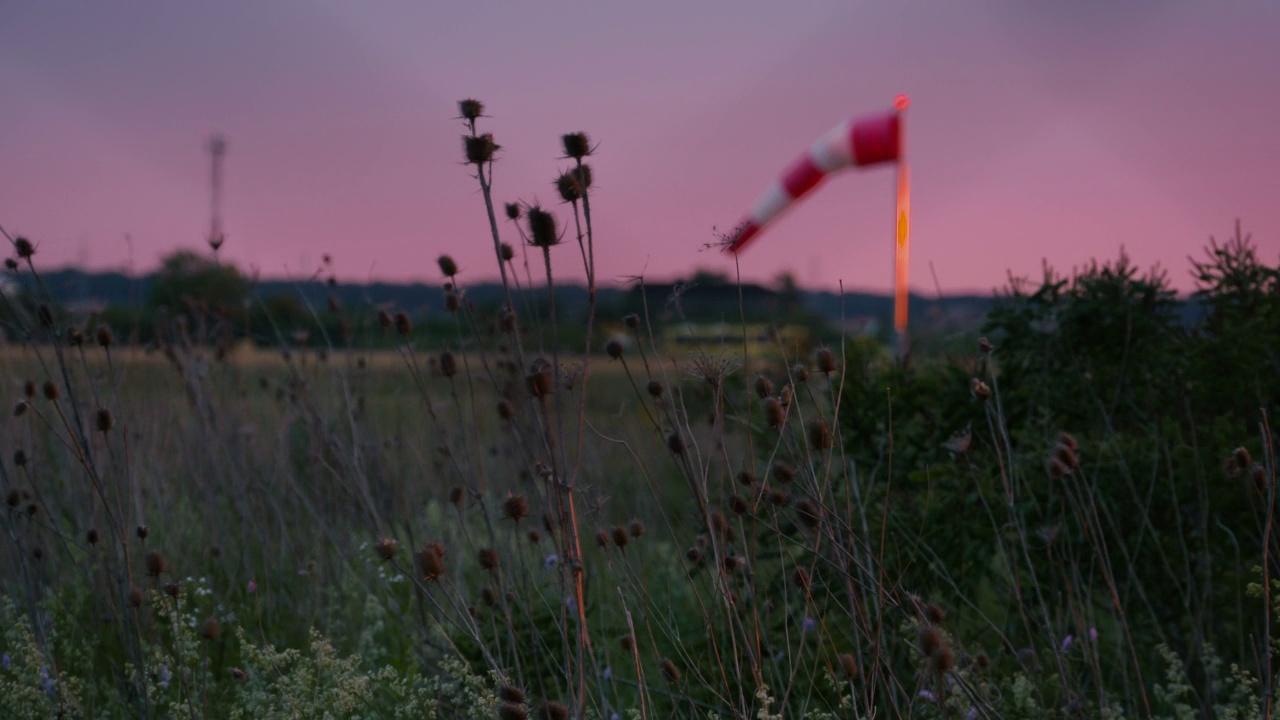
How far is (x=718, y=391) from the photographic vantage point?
2.26 metres

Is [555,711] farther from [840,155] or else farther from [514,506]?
[840,155]

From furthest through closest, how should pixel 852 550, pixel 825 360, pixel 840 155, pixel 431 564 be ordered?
1. pixel 840 155
2. pixel 852 550
3. pixel 825 360
4. pixel 431 564

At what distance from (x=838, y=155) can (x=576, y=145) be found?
13.1 metres

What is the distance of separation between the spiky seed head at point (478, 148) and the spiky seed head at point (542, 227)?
0.40 ft

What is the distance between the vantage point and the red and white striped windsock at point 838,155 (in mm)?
13742

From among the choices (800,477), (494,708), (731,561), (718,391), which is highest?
(718,391)

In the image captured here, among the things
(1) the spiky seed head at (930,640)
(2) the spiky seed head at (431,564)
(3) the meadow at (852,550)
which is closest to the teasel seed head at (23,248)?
(3) the meadow at (852,550)

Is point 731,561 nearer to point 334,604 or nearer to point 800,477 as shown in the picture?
Result: point 800,477

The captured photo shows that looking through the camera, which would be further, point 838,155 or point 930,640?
point 838,155

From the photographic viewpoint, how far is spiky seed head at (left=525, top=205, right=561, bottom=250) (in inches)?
73.8

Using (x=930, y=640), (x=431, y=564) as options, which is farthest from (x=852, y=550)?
(x=431, y=564)

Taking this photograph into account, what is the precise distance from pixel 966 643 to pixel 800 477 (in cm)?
142

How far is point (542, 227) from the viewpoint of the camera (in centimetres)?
189

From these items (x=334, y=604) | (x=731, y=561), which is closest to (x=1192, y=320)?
(x=731, y=561)
